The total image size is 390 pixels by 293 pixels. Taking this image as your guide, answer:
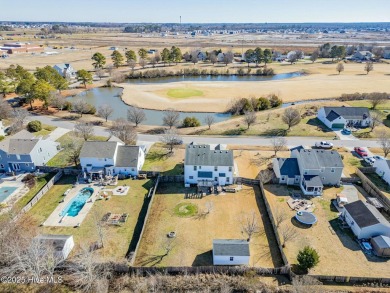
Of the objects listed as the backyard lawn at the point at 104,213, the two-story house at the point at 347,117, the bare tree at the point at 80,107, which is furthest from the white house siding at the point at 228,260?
the bare tree at the point at 80,107

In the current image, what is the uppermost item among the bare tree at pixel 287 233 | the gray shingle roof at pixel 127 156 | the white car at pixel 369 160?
the gray shingle roof at pixel 127 156

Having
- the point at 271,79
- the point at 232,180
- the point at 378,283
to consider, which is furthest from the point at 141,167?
the point at 271,79

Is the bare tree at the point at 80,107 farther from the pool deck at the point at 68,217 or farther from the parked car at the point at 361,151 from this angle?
the parked car at the point at 361,151

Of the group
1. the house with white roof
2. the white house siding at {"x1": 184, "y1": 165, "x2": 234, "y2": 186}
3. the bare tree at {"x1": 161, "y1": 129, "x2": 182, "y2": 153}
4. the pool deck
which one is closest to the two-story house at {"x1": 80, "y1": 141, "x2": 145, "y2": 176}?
the pool deck

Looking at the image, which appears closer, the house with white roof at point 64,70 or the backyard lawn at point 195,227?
the backyard lawn at point 195,227

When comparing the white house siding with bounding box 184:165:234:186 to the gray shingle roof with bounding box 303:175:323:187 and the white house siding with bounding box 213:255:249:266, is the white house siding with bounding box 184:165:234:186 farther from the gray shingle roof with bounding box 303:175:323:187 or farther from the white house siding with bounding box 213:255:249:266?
the white house siding with bounding box 213:255:249:266

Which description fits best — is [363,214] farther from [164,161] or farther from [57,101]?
[57,101]
